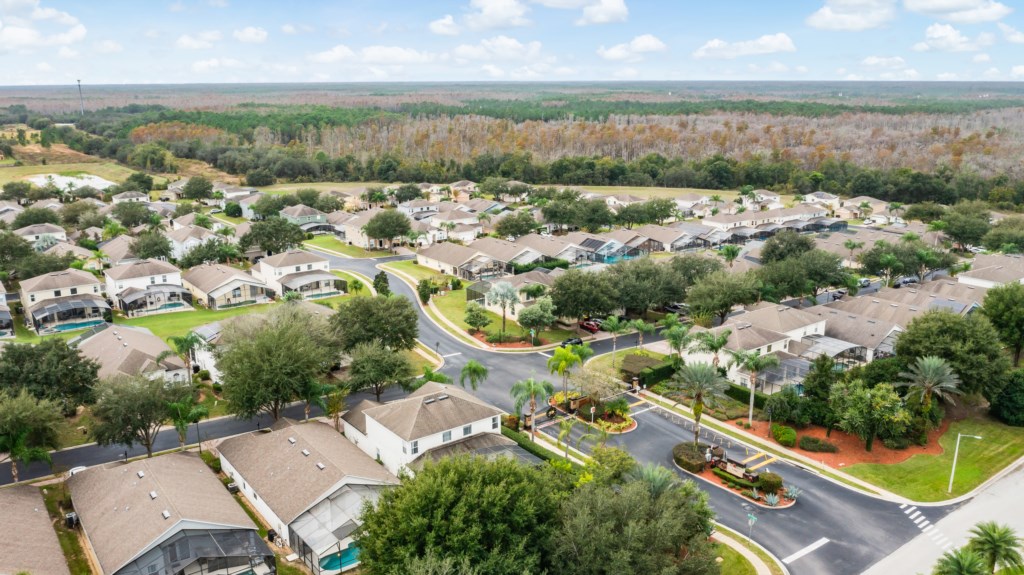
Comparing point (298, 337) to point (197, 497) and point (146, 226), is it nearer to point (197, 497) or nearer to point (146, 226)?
point (197, 497)

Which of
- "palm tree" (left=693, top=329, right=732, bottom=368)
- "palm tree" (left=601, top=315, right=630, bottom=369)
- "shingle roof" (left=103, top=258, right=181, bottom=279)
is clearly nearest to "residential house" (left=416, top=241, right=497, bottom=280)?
"palm tree" (left=601, top=315, right=630, bottom=369)

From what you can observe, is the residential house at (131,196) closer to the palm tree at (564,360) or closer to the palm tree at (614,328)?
the palm tree at (614,328)

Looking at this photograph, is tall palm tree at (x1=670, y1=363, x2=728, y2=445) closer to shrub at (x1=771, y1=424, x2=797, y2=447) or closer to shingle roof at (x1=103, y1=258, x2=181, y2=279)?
shrub at (x1=771, y1=424, x2=797, y2=447)

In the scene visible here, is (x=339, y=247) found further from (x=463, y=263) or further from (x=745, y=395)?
(x=745, y=395)

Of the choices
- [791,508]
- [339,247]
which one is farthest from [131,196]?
[791,508]

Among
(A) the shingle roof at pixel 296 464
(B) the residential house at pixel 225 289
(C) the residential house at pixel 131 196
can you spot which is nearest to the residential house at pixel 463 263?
(B) the residential house at pixel 225 289

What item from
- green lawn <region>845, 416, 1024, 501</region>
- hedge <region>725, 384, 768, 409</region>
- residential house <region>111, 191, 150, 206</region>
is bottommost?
green lawn <region>845, 416, 1024, 501</region>

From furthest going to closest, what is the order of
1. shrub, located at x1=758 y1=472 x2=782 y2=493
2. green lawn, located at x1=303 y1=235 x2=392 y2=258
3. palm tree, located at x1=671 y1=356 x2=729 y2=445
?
1. green lawn, located at x1=303 y1=235 x2=392 y2=258
2. palm tree, located at x1=671 y1=356 x2=729 y2=445
3. shrub, located at x1=758 y1=472 x2=782 y2=493

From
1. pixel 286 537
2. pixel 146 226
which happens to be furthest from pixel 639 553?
pixel 146 226
